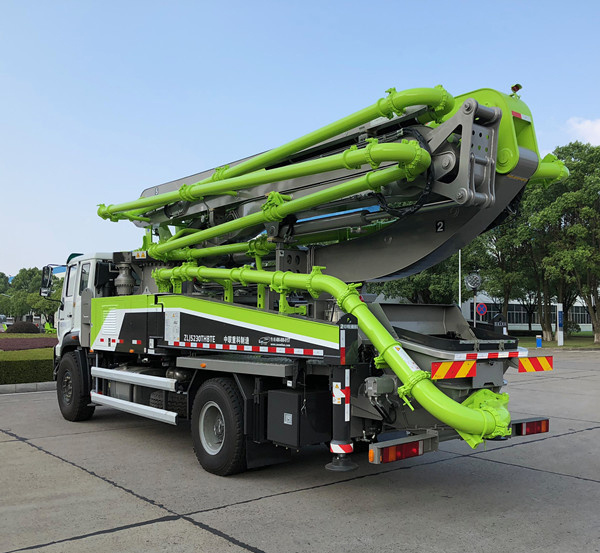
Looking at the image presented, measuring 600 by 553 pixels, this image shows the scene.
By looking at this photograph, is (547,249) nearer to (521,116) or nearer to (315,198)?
(521,116)

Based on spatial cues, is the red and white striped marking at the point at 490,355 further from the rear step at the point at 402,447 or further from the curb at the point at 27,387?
the curb at the point at 27,387

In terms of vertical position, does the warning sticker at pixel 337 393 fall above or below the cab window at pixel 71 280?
below

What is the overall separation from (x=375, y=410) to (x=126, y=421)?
5.78 m

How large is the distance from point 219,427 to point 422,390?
269cm

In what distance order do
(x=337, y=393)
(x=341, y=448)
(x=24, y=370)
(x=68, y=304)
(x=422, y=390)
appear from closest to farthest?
(x=422, y=390) → (x=341, y=448) → (x=337, y=393) → (x=68, y=304) → (x=24, y=370)

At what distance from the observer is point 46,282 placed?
10.5m

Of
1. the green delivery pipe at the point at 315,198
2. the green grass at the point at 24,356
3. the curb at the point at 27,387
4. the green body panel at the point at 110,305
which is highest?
the green delivery pipe at the point at 315,198

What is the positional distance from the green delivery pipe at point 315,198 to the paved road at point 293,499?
269 centimetres

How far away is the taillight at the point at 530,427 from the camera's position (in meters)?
5.90

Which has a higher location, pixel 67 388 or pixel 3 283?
pixel 3 283

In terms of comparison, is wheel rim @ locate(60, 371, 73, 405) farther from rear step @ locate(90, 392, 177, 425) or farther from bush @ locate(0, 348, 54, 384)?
bush @ locate(0, 348, 54, 384)

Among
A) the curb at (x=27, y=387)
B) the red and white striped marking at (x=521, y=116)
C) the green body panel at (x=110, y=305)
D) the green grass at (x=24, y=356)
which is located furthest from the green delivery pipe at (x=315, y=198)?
the green grass at (x=24, y=356)

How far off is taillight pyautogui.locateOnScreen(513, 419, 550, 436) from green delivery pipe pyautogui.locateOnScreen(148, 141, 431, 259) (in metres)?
2.61

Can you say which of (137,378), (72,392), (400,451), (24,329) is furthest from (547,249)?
(24,329)
